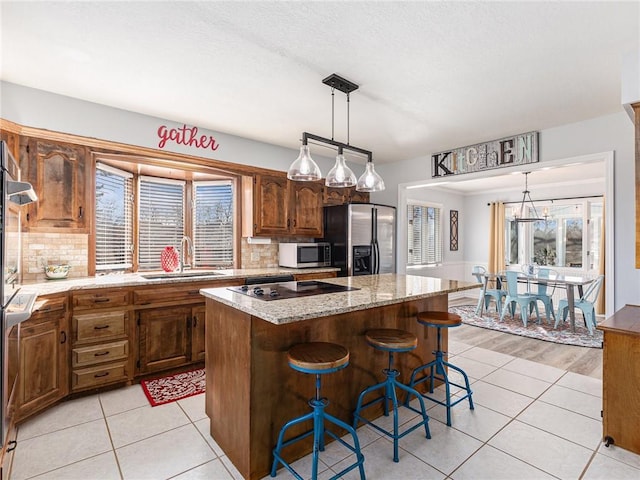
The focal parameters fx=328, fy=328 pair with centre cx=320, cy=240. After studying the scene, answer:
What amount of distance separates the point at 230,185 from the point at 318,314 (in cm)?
326

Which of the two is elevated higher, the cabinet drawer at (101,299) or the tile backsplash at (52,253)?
the tile backsplash at (52,253)

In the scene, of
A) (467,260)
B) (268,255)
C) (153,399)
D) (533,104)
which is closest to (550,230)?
(467,260)

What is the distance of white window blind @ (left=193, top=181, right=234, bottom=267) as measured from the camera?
4.32m

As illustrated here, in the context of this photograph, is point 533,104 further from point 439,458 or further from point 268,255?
point 268,255

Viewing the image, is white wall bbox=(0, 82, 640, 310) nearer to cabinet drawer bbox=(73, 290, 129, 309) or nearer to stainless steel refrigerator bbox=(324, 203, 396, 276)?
cabinet drawer bbox=(73, 290, 129, 309)

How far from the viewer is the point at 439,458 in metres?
2.01

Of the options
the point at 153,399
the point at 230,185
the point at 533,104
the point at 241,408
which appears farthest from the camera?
the point at 230,185

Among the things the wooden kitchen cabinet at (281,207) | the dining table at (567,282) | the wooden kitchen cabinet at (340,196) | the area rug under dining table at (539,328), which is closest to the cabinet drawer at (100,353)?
the wooden kitchen cabinet at (281,207)

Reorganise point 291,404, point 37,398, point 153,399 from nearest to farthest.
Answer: point 291,404, point 37,398, point 153,399

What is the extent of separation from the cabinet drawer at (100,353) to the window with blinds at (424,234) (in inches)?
217

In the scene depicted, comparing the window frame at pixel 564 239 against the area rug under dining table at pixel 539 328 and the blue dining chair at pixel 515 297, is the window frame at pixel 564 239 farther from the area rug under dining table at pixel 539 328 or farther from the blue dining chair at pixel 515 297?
the blue dining chair at pixel 515 297

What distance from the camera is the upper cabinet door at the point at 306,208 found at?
15.4ft

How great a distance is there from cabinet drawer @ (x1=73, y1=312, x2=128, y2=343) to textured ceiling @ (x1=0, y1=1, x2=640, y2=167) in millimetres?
1987

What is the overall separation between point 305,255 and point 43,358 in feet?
9.37
